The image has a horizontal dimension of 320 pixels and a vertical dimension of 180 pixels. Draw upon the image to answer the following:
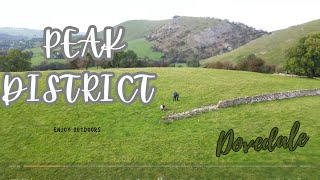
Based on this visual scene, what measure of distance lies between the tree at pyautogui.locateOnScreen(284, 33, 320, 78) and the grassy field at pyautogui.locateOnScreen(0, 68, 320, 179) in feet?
48.5

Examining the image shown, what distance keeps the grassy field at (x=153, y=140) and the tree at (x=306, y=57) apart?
14782 millimetres

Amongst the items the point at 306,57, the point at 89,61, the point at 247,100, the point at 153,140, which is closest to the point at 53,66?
the point at 89,61

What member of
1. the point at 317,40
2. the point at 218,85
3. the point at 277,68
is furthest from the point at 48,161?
the point at 277,68

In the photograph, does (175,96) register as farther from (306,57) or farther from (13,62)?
(13,62)

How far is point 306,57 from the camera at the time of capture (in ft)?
204

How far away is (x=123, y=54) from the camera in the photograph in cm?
9031

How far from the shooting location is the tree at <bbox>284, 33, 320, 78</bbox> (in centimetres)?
6178

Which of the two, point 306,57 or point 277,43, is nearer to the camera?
point 306,57

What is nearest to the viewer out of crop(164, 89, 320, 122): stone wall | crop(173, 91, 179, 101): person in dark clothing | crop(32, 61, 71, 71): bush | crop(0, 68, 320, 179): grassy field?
crop(0, 68, 320, 179): grassy field

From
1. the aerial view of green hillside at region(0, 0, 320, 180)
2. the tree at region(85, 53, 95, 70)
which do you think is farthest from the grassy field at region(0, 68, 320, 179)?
the tree at region(85, 53, 95, 70)

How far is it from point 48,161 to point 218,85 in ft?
102

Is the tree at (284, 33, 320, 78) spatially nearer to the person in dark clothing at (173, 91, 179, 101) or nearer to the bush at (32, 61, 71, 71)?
the person in dark clothing at (173, 91, 179, 101)

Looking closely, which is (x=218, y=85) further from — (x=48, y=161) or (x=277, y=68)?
(x=277, y=68)

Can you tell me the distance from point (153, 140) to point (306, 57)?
1573 inches
